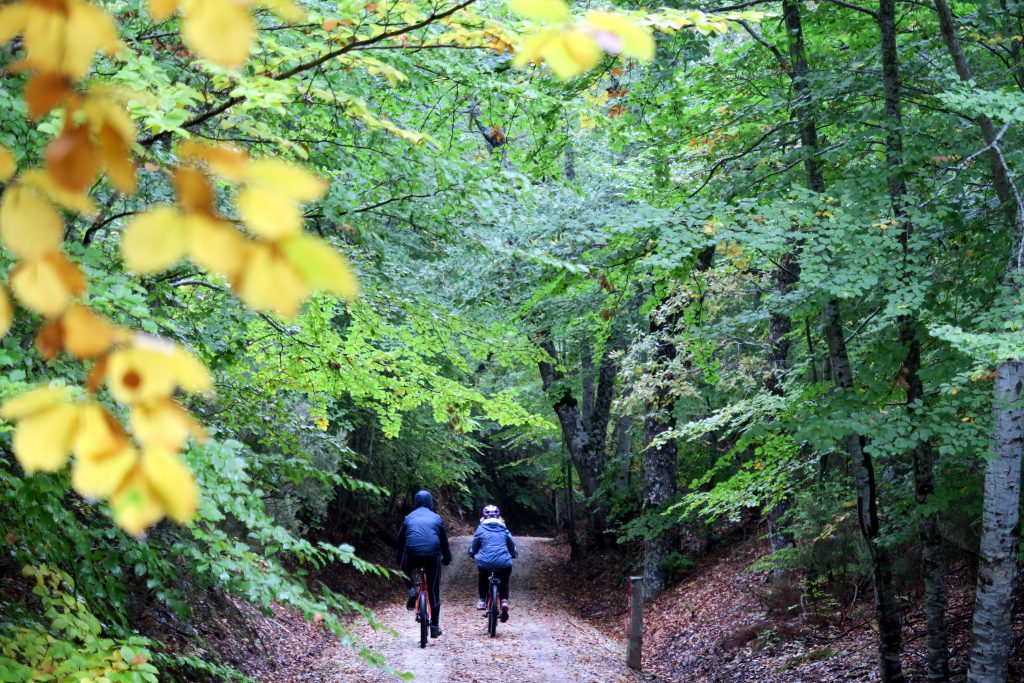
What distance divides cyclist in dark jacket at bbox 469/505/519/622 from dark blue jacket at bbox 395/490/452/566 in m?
0.97

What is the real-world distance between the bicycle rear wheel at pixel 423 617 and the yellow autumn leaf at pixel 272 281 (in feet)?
30.1

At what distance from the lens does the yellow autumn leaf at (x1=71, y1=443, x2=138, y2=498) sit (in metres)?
0.87

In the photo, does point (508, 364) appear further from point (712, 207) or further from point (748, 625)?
point (748, 625)

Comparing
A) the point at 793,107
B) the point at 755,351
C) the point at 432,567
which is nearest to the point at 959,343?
the point at 793,107

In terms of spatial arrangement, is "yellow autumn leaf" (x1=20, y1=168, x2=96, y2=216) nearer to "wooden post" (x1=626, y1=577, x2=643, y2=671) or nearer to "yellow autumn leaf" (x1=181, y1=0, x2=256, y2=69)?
"yellow autumn leaf" (x1=181, y1=0, x2=256, y2=69)

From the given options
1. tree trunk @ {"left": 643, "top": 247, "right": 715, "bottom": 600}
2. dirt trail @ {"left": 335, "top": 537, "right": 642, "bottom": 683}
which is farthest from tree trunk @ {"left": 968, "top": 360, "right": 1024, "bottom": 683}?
tree trunk @ {"left": 643, "top": 247, "right": 715, "bottom": 600}

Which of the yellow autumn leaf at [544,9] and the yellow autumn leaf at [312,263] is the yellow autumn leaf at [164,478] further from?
the yellow autumn leaf at [544,9]

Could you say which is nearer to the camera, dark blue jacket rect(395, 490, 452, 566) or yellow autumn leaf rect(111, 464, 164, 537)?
yellow autumn leaf rect(111, 464, 164, 537)

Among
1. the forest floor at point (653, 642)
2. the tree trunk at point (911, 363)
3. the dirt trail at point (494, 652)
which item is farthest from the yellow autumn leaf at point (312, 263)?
the tree trunk at point (911, 363)

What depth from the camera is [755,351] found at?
17.3m

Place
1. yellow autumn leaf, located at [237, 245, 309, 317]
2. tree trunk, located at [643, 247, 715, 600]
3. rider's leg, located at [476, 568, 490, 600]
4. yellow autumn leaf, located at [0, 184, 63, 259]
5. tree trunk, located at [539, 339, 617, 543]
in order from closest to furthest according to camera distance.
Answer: yellow autumn leaf, located at [237, 245, 309, 317]
yellow autumn leaf, located at [0, 184, 63, 259]
rider's leg, located at [476, 568, 490, 600]
tree trunk, located at [643, 247, 715, 600]
tree trunk, located at [539, 339, 617, 543]

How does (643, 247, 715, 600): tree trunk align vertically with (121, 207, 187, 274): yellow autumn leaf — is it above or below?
above

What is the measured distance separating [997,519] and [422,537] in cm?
610

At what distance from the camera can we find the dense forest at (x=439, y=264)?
0.98 metres
